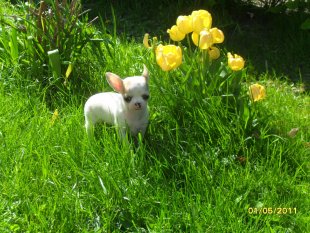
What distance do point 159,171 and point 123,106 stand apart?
421 millimetres

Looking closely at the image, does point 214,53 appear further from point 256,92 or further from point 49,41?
point 49,41

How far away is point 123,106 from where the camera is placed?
2.86 metres

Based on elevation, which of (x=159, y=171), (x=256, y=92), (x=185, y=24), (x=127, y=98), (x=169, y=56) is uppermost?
(x=185, y=24)

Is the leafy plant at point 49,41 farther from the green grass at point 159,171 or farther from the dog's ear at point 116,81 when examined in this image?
the dog's ear at point 116,81

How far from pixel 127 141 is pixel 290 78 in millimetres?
1933

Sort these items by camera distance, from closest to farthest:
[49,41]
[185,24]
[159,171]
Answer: [159,171] → [185,24] → [49,41]

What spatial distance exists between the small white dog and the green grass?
91mm

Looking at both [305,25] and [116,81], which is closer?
[116,81]

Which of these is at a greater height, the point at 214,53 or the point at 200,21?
the point at 200,21

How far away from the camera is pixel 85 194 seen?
8.39 ft

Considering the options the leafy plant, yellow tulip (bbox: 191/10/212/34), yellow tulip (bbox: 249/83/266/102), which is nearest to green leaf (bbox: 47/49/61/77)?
the leafy plant

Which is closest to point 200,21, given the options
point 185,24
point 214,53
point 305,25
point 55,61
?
point 185,24

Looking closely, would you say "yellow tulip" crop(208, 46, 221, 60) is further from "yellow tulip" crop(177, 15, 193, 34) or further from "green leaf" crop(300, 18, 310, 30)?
"green leaf" crop(300, 18, 310, 30)

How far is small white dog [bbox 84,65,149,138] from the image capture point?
2744 millimetres
